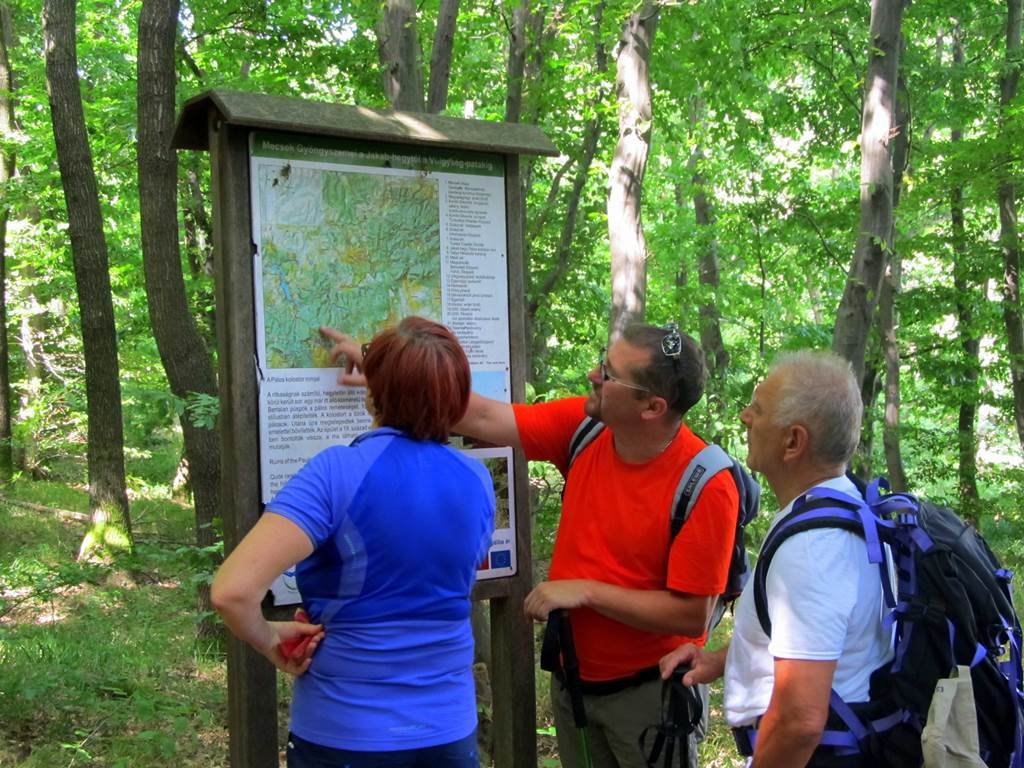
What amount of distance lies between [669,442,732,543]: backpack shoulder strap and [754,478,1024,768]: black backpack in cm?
64

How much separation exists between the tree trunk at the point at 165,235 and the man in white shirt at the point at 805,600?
17.2 feet

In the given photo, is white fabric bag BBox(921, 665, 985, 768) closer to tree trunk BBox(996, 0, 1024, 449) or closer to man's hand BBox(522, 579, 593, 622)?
man's hand BBox(522, 579, 593, 622)

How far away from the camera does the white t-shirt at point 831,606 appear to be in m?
1.95

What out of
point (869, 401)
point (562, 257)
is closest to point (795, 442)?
point (562, 257)

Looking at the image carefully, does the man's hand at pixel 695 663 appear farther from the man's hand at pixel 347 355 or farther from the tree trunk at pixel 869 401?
the tree trunk at pixel 869 401

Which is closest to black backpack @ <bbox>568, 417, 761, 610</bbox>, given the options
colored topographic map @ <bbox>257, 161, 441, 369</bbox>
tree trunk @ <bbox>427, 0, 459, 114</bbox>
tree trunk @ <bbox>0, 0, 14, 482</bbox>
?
colored topographic map @ <bbox>257, 161, 441, 369</bbox>

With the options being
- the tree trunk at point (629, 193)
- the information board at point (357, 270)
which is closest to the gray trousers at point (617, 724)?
the information board at point (357, 270)

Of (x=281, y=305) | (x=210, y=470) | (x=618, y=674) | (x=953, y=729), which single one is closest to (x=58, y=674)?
(x=210, y=470)

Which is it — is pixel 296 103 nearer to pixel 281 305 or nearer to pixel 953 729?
pixel 281 305

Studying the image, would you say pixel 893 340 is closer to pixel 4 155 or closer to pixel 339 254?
pixel 339 254

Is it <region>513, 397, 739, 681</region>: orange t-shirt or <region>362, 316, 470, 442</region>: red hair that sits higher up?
<region>362, 316, 470, 442</region>: red hair

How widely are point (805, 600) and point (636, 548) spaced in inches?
33.7

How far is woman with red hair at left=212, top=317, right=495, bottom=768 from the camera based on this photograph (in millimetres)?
2058

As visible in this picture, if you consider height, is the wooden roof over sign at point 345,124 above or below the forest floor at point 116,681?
above
